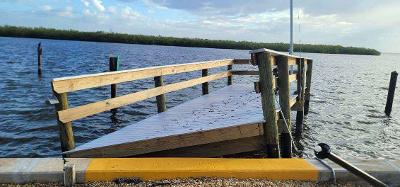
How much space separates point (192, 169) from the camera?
15.9 feet

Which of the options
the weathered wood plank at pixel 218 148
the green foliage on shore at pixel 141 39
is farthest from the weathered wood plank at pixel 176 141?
the green foliage on shore at pixel 141 39

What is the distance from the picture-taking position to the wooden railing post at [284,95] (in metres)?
6.63

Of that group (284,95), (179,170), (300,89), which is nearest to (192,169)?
(179,170)

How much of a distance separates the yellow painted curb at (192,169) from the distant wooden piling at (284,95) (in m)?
1.79

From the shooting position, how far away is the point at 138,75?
792 centimetres

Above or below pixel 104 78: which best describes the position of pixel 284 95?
below

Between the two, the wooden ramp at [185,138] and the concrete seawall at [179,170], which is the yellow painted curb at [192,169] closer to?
the concrete seawall at [179,170]

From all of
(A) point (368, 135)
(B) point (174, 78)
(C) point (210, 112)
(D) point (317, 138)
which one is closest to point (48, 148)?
(C) point (210, 112)

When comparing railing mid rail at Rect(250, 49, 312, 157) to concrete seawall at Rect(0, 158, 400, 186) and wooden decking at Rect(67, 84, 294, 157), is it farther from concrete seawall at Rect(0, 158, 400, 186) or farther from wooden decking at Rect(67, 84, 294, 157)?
concrete seawall at Rect(0, 158, 400, 186)

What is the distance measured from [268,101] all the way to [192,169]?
6.06ft

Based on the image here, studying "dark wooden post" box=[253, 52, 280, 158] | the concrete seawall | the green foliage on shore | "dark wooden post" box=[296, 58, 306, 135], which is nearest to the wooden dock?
"dark wooden post" box=[253, 52, 280, 158]

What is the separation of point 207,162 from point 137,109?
9.68 meters

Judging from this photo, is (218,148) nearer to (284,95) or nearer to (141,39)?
(284,95)

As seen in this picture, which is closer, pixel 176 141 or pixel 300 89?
pixel 176 141
